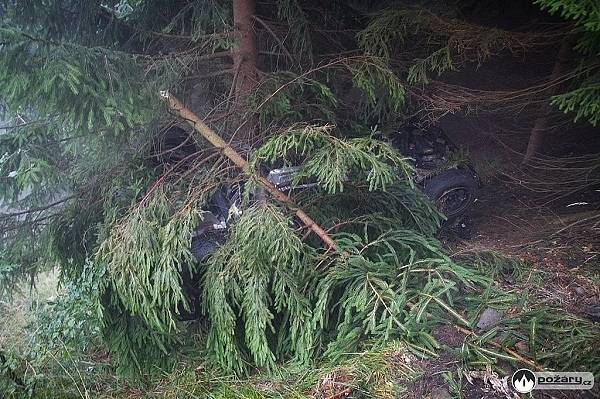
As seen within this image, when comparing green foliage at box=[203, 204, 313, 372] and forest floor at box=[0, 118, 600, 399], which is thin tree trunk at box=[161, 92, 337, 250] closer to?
green foliage at box=[203, 204, 313, 372]

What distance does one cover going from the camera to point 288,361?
4.47m

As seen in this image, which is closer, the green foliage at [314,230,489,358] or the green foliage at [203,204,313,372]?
the green foliage at [314,230,489,358]

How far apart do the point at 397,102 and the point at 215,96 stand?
243cm

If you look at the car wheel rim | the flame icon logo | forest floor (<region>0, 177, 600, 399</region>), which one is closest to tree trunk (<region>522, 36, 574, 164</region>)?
forest floor (<region>0, 177, 600, 399</region>)

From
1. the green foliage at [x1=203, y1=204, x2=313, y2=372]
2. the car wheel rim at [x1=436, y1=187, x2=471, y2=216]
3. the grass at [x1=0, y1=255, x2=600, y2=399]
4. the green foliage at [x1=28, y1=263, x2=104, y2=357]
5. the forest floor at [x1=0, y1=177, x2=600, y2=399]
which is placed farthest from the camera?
the car wheel rim at [x1=436, y1=187, x2=471, y2=216]

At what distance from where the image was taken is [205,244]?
17.0 ft

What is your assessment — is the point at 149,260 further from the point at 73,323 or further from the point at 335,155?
→ the point at 335,155

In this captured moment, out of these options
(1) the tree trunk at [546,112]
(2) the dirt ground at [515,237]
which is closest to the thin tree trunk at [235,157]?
(2) the dirt ground at [515,237]

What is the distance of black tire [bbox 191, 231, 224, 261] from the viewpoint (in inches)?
200

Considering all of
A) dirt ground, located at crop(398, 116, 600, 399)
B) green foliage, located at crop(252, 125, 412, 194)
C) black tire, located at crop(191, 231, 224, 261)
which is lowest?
dirt ground, located at crop(398, 116, 600, 399)

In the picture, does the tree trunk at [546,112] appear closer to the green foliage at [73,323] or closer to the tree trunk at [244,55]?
the tree trunk at [244,55]

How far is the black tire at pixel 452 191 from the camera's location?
6148mm

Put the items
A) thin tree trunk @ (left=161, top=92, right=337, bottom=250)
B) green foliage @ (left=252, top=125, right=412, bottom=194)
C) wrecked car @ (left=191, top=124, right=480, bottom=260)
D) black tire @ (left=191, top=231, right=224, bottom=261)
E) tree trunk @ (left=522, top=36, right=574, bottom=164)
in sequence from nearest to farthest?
green foliage @ (left=252, top=125, right=412, bottom=194)
thin tree trunk @ (left=161, top=92, right=337, bottom=250)
tree trunk @ (left=522, top=36, right=574, bottom=164)
black tire @ (left=191, top=231, right=224, bottom=261)
wrecked car @ (left=191, top=124, right=480, bottom=260)

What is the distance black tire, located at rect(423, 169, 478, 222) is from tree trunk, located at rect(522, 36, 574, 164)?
86 cm
